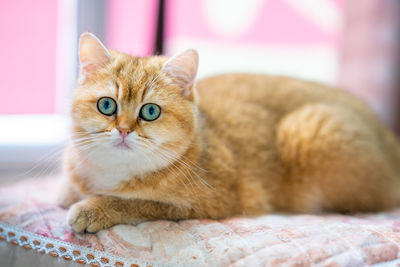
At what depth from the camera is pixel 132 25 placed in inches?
109

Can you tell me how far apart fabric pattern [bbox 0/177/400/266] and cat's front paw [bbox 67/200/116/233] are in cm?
2

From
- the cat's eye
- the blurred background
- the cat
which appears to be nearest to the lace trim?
the cat

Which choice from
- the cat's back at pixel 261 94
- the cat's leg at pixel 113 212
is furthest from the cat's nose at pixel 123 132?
the cat's back at pixel 261 94

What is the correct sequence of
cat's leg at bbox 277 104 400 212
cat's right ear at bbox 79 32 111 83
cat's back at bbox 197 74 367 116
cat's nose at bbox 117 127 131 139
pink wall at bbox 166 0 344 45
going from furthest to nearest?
1. pink wall at bbox 166 0 344 45
2. cat's back at bbox 197 74 367 116
3. cat's leg at bbox 277 104 400 212
4. cat's right ear at bbox 79 32 111 83
5. cat's nose at bbox 117 127 131 139

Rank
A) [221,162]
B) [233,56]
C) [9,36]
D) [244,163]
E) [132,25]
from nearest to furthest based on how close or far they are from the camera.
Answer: [221,162] < [244,163] < [9,36] < [132,25] < [233,56]

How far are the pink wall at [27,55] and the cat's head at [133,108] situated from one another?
1.33m

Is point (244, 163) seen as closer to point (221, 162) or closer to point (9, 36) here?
point (221, 162)

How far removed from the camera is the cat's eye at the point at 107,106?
1430 mm

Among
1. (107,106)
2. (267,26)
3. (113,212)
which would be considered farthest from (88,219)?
(267,26)

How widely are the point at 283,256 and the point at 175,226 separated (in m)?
0.41

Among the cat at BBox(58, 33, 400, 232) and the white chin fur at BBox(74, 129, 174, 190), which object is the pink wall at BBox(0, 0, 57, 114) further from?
the white chin fur at BBox(74, 129, 174, 190)

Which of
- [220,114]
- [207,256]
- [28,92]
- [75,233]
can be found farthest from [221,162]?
[28,92]

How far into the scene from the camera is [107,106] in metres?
1.44

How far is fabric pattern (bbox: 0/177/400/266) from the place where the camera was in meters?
1.22
